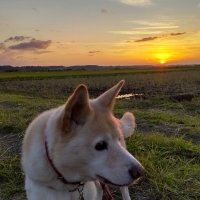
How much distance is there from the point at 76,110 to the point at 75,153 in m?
0.37

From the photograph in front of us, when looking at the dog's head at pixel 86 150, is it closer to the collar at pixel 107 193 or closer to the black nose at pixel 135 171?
the black nose at pixel 135 171

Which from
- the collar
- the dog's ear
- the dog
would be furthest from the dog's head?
the dog's ear

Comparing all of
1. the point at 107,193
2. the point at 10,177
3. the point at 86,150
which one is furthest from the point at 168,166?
the point at 10,177

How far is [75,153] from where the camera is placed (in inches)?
86.8

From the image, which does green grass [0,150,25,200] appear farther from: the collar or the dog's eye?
the dog's eye

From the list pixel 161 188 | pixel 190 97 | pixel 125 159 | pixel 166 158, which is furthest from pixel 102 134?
pixel 190 97

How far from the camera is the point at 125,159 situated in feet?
7.32

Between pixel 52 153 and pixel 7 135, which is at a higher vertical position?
pixel 52 153

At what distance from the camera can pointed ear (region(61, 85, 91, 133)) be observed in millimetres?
2136

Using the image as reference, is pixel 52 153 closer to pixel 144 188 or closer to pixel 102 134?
pixel 102 134

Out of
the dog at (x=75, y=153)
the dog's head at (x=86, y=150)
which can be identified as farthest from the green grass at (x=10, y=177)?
the dog's head at (x=86, y=150)

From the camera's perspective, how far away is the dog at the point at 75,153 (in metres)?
2.20

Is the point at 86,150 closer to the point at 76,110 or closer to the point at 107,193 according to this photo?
the point at 76,110

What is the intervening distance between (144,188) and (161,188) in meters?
0.22
